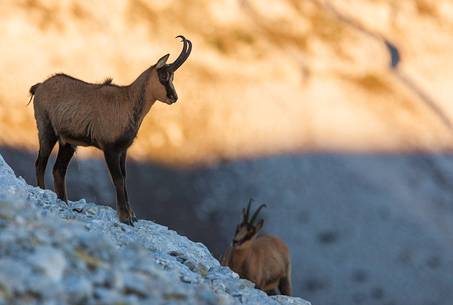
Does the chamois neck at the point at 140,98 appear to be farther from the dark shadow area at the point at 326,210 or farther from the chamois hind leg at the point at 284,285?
the dark shadow area at the point at 326,210

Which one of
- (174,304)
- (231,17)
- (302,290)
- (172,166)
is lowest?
(174,304)

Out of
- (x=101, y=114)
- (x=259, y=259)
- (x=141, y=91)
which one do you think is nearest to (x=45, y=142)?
(x=101, y=114)

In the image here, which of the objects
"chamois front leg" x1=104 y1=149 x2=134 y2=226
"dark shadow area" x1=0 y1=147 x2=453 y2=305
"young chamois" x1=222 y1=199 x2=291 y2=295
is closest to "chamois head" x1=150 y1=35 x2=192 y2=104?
"chamois front leg" x1=104 y1=149 x2=134 y2=226

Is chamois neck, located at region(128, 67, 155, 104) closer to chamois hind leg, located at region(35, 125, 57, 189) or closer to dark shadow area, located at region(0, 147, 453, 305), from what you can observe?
chamois hind leg, located at region(35, 125, 57, 189)

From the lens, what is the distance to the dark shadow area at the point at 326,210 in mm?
41344

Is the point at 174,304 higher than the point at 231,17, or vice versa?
the point at 231,17

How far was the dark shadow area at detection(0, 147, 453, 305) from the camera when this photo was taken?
41.3m

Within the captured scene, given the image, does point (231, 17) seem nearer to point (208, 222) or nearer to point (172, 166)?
point (172, 166)

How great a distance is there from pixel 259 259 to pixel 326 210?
23.2m

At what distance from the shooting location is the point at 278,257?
22.1m

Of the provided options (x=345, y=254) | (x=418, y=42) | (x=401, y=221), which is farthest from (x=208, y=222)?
(x=418, y=42)

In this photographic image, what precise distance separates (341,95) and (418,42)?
7.23 meters

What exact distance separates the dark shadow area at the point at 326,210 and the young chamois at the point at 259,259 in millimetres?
17359

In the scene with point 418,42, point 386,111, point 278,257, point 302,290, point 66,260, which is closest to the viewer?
point 66,260
